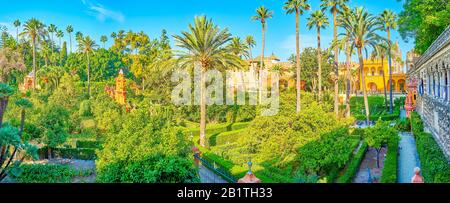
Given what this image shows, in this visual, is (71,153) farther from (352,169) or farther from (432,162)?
(432,162)

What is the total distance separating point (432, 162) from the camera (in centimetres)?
916

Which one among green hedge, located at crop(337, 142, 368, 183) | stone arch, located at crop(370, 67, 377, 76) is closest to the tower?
green hedge, located at crop(337, 142, 368, 183)

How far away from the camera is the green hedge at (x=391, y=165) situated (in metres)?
9.52

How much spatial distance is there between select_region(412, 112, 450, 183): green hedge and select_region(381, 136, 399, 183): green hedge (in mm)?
665

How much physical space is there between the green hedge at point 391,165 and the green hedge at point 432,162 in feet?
2.18

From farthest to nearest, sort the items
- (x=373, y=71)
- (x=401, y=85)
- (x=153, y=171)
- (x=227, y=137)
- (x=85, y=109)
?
1. (x=401, y=85)
2. (x=373, y=71)
3. (x=85, y=109)
4. (x=227, y=137)
5. (x=153, y=171)

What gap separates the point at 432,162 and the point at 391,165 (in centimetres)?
195

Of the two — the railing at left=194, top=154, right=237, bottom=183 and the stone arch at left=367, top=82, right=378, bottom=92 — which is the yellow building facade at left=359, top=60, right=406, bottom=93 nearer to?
the stone arch at left=367, top=82, right=378, bottom=92

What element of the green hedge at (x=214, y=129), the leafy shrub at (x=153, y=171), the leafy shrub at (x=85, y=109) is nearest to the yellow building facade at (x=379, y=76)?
the green hedge at (x=214, y=129)

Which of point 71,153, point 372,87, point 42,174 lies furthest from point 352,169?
point 372,87

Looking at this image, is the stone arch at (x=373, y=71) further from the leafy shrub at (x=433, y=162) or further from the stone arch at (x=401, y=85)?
the leafy shrub at (x=433, y=162)
